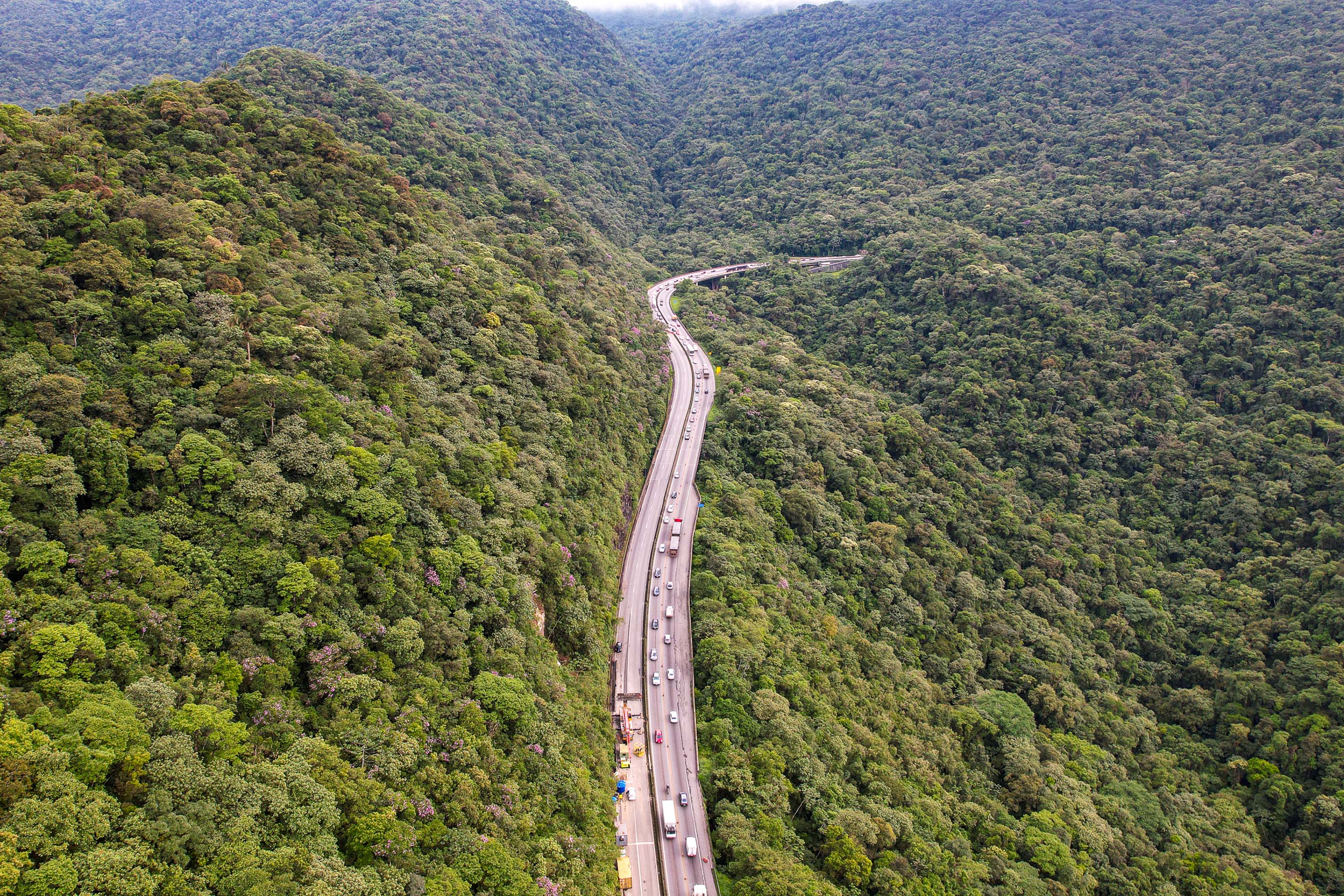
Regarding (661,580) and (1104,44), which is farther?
(1104,44)

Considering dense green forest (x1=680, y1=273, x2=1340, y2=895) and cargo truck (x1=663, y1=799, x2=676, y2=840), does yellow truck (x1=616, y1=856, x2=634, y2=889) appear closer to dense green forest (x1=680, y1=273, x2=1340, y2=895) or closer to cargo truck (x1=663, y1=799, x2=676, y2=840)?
cargo truck (x1=663, y1=799, x2=676, y2=840)

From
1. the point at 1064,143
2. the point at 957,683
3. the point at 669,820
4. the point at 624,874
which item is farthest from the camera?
the point at 1064,143

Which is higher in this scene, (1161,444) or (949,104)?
(949,104)

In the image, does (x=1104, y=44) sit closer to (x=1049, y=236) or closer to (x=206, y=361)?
(x=1049, y=236)

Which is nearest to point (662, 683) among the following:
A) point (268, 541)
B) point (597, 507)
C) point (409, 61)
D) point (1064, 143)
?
point (597, 507)

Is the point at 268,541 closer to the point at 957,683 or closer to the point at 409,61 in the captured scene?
the point at 957,683

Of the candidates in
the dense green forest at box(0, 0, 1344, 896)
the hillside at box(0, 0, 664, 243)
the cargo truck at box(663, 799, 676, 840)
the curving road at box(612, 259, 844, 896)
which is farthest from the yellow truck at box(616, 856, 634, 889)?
the hillside at box(0, 0, 664, 243)

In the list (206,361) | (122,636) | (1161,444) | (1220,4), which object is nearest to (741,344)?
(1161,444)

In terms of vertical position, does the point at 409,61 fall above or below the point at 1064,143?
below
